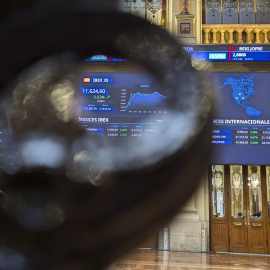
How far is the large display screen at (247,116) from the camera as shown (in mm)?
3945

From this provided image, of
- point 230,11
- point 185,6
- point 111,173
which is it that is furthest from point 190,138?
point 230,11

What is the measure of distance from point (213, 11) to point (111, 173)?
6.03 meters

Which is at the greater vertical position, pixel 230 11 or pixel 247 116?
pixel 230 11

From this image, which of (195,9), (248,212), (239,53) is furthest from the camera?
(195,9)

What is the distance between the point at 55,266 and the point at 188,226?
4.97 m

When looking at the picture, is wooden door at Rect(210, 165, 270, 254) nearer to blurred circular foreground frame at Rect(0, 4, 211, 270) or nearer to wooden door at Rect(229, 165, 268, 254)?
wooden door at Rect(229, 165, 268, 254)

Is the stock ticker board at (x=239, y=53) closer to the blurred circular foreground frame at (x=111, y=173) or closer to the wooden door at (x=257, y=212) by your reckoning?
the wooden door at (x=257, y=212)

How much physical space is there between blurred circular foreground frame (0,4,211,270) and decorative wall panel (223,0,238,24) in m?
5.86

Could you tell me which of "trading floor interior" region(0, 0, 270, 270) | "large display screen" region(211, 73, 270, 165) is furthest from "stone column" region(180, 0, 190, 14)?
"large display screen" region(211, 73, 270, 165)

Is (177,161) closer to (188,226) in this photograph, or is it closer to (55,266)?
(55,266)

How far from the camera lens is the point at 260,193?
17.2 ft

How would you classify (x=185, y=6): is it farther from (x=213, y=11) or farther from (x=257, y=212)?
(x=257, y=212)

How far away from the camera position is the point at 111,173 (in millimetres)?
193

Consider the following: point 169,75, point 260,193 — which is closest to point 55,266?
point 169,75
